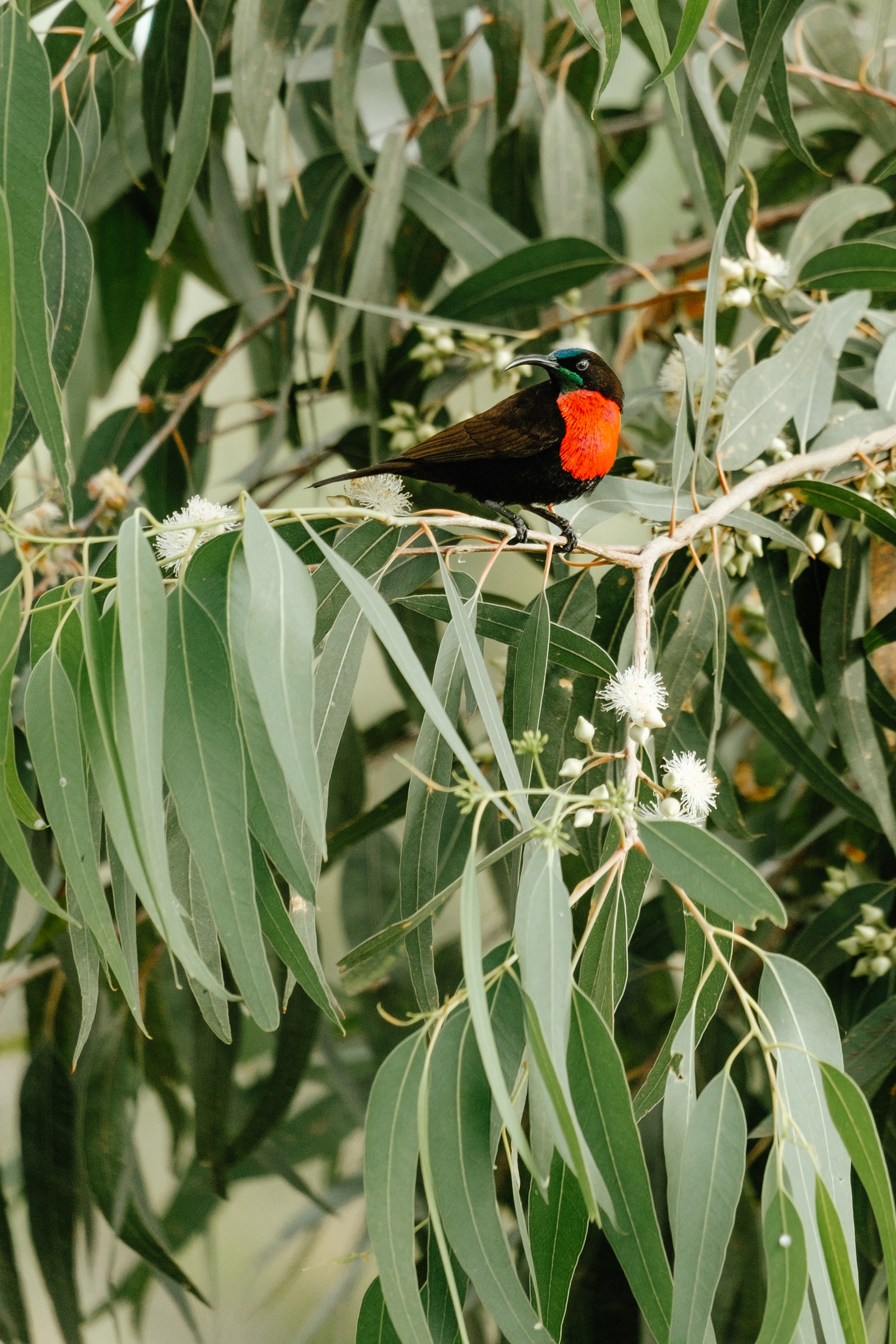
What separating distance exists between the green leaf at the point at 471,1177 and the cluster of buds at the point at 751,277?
71 cm

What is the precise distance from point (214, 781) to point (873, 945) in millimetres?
695

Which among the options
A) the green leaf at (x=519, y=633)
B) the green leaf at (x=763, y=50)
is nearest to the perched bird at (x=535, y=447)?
the green leaf at (x=519, y=633)

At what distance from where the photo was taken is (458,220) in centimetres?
115

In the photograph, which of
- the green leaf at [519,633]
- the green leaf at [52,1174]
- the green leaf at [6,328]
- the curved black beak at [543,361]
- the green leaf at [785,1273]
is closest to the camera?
the green leaf at [785,1273]

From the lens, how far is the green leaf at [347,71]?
40.7 inches

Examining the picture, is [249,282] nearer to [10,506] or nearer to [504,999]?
[10,506]

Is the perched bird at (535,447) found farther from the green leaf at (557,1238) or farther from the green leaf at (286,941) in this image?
the green leaf at (557,1238)

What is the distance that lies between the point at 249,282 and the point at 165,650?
1083 mm

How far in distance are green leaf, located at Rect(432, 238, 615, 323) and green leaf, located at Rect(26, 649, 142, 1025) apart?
70 centimetres

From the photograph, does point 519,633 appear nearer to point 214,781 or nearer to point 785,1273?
point 214,781

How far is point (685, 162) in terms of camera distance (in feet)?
3.50

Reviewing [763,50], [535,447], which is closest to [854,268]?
[763,50]

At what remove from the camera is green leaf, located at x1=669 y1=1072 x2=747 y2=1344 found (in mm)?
445

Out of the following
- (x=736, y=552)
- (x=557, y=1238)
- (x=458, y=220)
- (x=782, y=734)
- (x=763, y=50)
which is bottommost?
(x=782, y=734)
